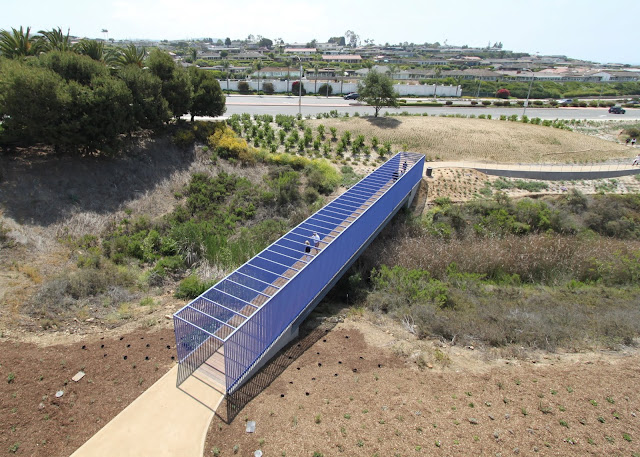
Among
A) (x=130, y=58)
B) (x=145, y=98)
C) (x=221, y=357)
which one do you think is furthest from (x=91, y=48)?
(x=221, y=357)

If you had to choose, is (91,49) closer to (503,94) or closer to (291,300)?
(291,300)

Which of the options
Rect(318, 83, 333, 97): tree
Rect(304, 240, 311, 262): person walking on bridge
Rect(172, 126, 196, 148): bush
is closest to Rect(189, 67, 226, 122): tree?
Rect(172, 126, 196, 148): bush

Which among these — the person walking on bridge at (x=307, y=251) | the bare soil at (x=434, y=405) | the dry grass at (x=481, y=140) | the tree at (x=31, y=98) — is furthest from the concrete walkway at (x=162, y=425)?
the dry grass at (x=481, y=140)

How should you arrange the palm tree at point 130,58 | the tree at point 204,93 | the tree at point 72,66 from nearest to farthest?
the tree at point 72,66
the palm tree at point 130,58
the tree at point 204,93

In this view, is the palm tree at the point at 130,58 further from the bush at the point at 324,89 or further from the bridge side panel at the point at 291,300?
the bush at the point at 324,89

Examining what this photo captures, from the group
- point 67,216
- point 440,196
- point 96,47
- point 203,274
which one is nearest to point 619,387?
point 203,274

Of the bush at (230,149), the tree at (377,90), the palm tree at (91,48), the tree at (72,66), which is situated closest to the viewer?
the tree at (72,66)
